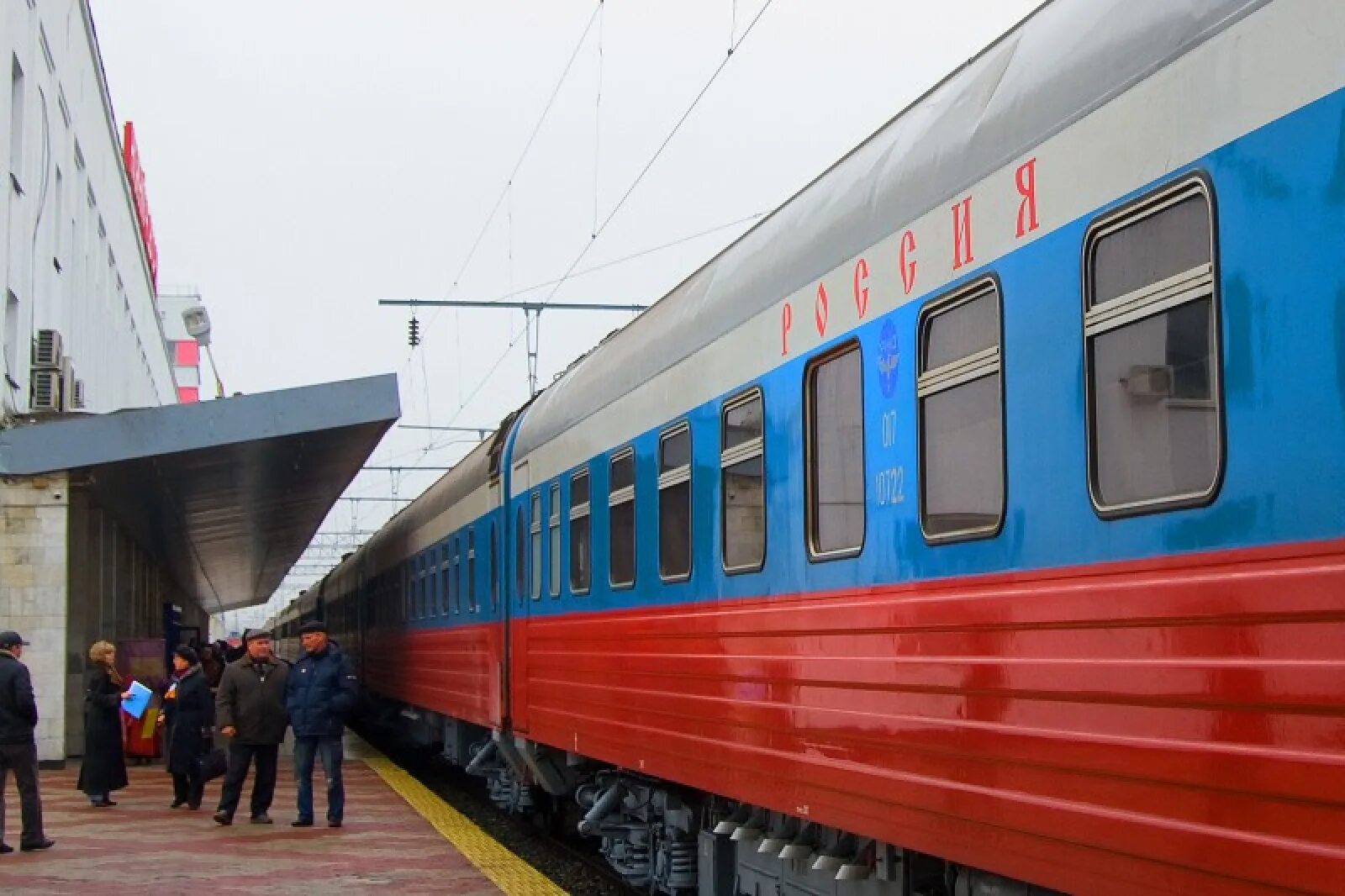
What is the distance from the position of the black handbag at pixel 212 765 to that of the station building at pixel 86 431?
3.52m

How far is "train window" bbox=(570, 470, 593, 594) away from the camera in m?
12.0

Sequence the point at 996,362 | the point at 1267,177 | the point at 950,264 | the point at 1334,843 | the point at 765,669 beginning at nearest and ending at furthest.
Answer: the point at 1334,843, the point at 1267,177, the point at 996,362, the point at 950,264, the point at 765,669

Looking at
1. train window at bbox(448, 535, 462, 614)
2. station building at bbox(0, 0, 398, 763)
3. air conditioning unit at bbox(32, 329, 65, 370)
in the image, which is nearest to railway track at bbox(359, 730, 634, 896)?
train window at bbox(448, 535, 462, 614)

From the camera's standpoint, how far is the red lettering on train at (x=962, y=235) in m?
6.22

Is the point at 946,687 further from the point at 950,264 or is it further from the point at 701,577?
the point at 701,577

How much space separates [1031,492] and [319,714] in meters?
10.1

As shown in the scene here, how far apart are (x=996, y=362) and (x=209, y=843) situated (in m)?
9.39

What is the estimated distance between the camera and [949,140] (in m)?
6.56

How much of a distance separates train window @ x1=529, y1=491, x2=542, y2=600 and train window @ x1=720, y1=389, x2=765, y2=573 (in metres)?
4.98

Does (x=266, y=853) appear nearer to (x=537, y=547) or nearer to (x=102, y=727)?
(x=537, y=547)

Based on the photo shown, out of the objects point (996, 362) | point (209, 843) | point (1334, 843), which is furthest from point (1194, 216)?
point (209, 843)

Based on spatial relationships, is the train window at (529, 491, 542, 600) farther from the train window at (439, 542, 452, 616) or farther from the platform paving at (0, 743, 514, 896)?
the train window at (439, 542, 452, 616)

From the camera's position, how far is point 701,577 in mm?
9164

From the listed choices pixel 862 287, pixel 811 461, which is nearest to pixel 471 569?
pixel 811 461
